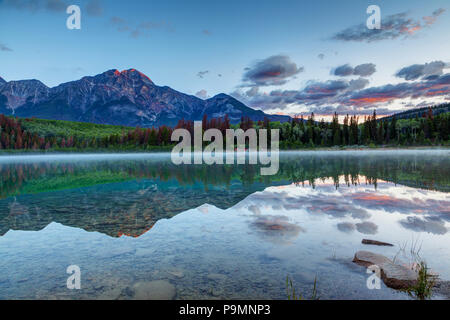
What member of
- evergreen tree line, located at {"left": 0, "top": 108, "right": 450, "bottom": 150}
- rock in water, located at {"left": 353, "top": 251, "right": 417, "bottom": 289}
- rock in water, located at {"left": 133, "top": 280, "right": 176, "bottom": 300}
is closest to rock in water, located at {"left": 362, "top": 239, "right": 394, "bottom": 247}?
rock in water, located at {"left": 353, "top": 251, "right": 417, "bottom": 289}

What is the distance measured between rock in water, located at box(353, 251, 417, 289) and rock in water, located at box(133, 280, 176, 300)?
4.69 metres

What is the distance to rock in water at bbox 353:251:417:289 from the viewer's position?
19.9ft

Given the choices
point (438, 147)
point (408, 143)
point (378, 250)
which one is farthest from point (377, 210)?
point (408, 143)

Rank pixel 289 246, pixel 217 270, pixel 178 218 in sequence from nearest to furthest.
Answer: pixel 217 270, pixel 289 246, pixel 178 218

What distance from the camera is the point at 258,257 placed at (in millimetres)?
8055

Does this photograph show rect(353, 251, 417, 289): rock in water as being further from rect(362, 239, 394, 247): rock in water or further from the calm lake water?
rect(362, 239, 394, 247): rock in water

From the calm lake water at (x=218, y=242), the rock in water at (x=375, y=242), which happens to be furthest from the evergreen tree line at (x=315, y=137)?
the rock in water at (x=375, y=242)

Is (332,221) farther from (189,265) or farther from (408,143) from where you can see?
(408,143)

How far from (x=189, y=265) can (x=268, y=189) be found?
14108 mm

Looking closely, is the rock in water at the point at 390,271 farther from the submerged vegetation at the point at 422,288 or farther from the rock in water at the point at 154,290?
the rock in water at the point at 154,290

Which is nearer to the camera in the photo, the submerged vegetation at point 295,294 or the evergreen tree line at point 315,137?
the submerged vegetation at point 295,294

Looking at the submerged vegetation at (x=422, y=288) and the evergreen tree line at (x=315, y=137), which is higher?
the evergreen tree line at (x=315, y=137)

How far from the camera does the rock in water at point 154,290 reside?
5.94m

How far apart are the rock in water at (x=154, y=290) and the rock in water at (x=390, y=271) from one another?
469 cm
